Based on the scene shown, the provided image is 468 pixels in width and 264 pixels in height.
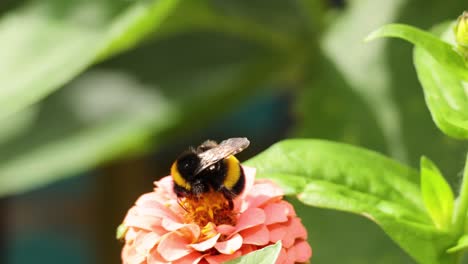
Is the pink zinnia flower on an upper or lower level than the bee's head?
lower

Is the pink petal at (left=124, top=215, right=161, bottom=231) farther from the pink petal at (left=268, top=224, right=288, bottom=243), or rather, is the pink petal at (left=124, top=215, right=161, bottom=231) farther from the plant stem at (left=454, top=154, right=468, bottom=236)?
the plant stem at (left=454, top=154, right=468, bottom=236)

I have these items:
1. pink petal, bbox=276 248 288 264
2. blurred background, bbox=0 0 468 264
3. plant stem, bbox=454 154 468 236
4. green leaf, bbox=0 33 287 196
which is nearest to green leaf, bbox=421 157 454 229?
plant stem, bbox=454 154 468 236

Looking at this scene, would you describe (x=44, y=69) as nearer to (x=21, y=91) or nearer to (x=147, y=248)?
(x=21, y=91)

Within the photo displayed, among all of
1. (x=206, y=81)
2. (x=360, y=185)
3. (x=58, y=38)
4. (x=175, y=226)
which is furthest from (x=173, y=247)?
(x=206, y=81)

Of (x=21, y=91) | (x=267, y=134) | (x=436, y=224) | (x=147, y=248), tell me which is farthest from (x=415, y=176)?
(x=267, y=134)

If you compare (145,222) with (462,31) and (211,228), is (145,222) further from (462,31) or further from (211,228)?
(462,31)

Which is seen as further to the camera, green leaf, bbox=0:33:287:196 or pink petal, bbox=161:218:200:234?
green leaf, bbox=0:33:287:196
